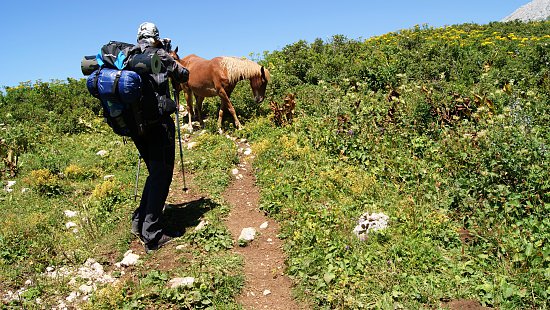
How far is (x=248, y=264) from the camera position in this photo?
5.93 meters

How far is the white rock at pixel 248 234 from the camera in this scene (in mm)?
6449

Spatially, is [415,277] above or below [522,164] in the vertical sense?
below

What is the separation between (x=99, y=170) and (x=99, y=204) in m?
2.25

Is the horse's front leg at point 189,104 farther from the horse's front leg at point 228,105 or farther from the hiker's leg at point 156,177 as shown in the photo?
the hiker's leg at point 156,177

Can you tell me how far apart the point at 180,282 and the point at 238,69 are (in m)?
7.15

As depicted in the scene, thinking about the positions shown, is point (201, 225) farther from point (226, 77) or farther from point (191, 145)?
point (226, 77)

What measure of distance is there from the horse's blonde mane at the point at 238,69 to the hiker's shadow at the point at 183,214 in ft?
14.5

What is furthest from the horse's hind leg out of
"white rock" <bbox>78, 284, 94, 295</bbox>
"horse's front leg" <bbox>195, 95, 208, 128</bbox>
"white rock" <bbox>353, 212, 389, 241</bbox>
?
"white rock" <bbox>78, 284, 94, 295</bbox>

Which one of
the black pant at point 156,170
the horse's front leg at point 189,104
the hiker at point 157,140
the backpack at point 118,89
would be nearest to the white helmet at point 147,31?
the hiker at point 157,140

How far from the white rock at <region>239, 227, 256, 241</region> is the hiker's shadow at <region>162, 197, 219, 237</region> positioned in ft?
2.73

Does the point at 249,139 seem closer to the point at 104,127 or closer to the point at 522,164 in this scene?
the point at 104,127

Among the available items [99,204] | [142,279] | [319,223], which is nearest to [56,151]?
[99,204]

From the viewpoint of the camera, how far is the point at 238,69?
11414 millimetres

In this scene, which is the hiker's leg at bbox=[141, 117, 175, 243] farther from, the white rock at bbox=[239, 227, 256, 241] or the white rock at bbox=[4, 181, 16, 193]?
the white rock at bbox=[4, 181, 16, 193]
